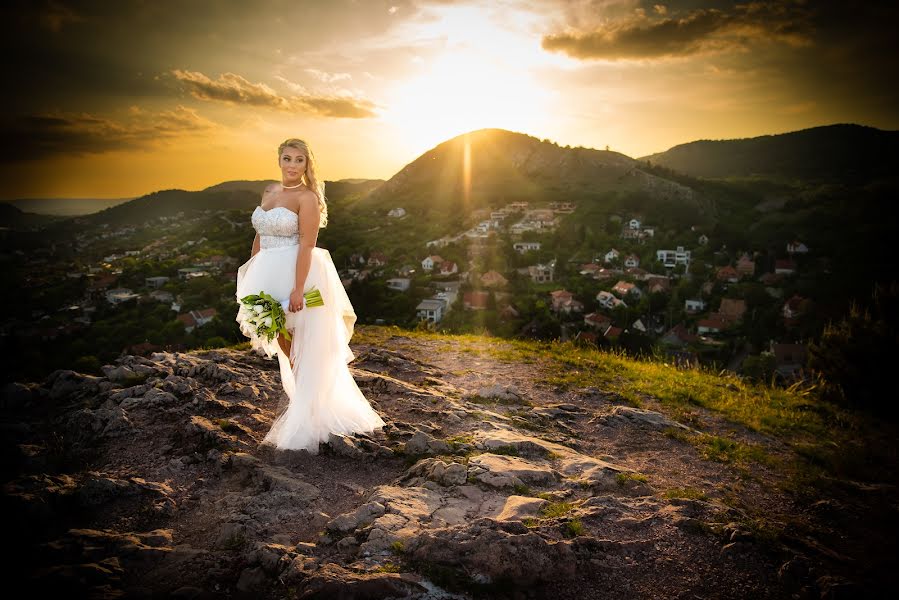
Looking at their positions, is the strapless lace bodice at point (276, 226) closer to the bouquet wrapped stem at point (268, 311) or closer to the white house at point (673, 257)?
the bouquet wrapped stem at point (268, 311)

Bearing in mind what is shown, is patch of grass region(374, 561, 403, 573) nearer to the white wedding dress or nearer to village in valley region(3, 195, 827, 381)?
the white wedding dress

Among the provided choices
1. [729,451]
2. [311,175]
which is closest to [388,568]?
[311,175]

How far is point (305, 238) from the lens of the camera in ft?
15.6

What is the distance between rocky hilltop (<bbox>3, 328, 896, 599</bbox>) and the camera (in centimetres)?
293

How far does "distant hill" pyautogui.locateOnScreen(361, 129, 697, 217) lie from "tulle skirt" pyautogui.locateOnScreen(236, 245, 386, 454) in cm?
9959

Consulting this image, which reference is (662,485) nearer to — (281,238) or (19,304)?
(281,238)

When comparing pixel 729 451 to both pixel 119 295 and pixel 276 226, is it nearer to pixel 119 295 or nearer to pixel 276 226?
pixel 276 226

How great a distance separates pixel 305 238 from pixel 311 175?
2.60 feet

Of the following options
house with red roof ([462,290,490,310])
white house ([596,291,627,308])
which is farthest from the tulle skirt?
white house ([596,291,627,308])

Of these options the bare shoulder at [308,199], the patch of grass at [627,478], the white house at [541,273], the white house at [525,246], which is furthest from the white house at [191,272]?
the white house at [525,246]

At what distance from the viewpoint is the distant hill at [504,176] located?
112m

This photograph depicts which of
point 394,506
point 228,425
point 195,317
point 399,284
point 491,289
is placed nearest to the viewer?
point 394,506

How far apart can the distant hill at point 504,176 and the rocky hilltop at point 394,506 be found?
9960 centimetres

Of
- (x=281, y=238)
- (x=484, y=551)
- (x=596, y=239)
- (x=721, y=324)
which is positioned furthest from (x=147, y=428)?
(x=596, y=239)
